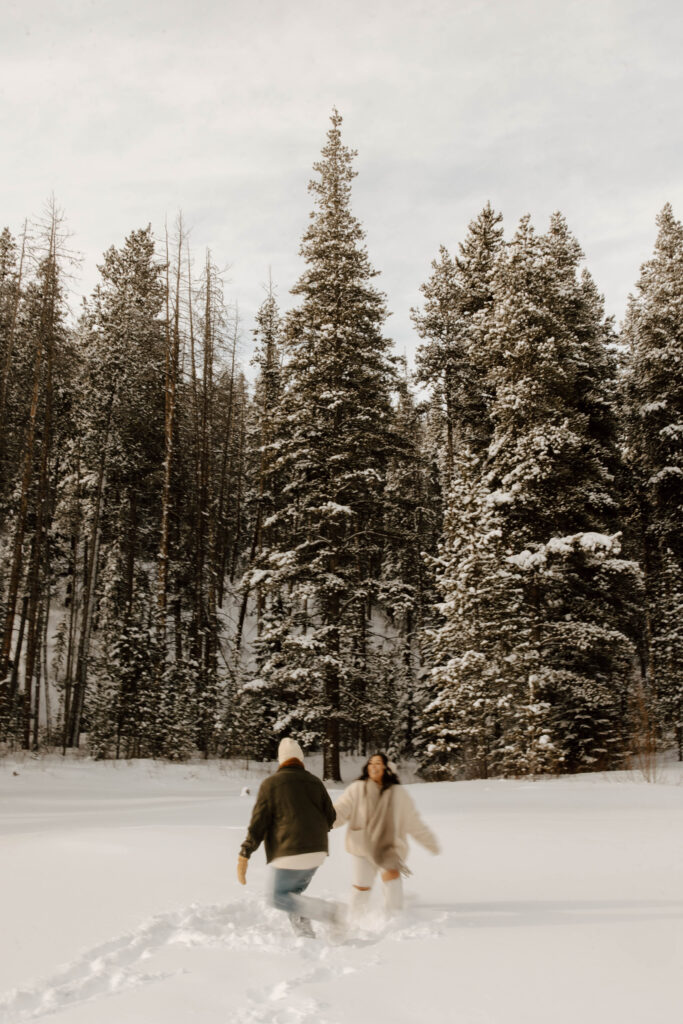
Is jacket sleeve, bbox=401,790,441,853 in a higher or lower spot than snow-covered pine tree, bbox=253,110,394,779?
lower

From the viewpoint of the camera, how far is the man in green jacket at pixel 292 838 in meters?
5.60

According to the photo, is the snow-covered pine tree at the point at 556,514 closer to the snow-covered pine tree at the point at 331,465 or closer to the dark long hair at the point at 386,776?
the snow-covered pine tree at the point at 331,465

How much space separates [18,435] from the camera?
22.3m

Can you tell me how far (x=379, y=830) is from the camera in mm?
6078

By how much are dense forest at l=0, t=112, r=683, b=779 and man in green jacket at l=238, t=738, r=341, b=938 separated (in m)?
11.0

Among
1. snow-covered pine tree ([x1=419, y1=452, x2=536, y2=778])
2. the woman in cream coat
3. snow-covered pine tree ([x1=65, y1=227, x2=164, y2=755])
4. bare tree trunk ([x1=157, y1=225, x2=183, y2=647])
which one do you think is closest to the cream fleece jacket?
the woman in cream coat

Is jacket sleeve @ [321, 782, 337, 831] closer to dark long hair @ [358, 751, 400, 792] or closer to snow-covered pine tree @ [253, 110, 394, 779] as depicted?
dark long hair @ [358, 751, 400, 792]

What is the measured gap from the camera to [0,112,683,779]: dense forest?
701 inches

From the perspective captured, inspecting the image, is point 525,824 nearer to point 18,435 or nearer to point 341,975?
point 341,975

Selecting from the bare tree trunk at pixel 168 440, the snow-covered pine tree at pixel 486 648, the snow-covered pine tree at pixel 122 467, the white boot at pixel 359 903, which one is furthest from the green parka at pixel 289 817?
the bare tree trunk at pixel 168 440

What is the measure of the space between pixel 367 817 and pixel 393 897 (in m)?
0.64

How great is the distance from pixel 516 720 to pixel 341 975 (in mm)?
13193

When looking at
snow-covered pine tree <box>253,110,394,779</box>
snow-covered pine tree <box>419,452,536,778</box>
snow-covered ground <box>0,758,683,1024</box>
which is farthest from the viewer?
snow-covered pine tree <box>253,110,394,779</box>

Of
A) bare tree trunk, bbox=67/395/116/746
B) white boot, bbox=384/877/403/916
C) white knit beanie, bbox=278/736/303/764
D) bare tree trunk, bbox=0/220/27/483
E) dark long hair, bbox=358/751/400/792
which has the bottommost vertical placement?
white boot, bbox=384/877/403/916
